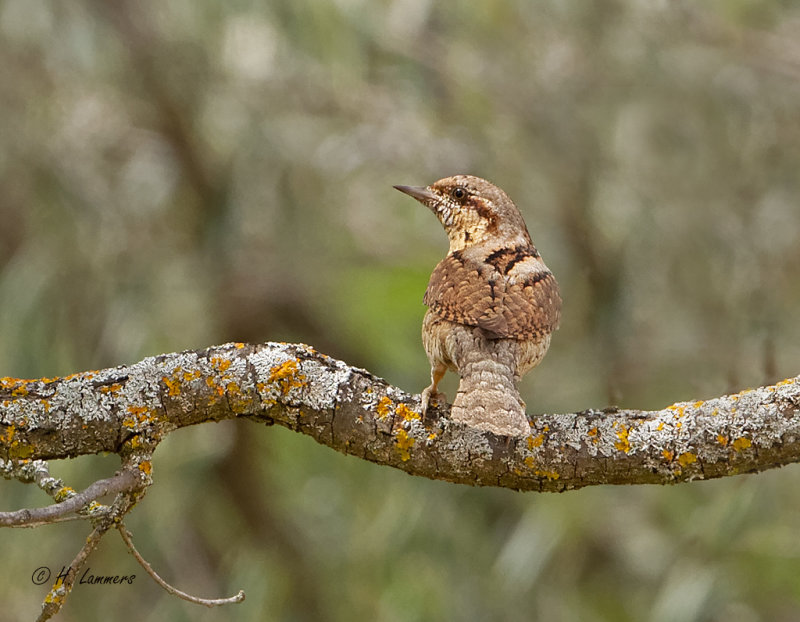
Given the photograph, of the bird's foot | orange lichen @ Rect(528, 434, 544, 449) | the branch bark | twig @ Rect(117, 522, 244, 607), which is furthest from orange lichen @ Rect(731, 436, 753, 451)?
twig @ Rect(117, 522, 244, 607)

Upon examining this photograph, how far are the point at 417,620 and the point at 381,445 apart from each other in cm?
281

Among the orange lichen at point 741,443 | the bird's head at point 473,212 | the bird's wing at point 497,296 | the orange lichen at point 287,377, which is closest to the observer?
the orange lichen at point 741,443

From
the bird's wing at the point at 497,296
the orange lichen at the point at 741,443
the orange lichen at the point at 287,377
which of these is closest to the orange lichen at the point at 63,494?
the orange lichen at the point at 287,377

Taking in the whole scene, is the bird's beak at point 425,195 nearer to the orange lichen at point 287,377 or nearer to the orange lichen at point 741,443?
the orange lichen at point 287,377

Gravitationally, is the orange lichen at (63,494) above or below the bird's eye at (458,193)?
below

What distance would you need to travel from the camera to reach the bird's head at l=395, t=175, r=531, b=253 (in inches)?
165

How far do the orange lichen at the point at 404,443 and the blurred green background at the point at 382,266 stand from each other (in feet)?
9.28

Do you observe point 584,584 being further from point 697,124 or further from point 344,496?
point 697,124

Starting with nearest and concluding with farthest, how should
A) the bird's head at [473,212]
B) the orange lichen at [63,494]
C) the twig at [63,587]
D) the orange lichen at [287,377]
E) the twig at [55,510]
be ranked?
the twig at [55,510] < the twig at [63,587] < the orange lichen at [63,494] < the orange lichen at [287,377] < the bird's head at [473,212]

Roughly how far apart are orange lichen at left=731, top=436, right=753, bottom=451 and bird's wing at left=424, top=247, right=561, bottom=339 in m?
0.82

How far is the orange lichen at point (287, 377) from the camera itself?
2.81 m

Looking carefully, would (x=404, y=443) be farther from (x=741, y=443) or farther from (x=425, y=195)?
(x=425, y=195)

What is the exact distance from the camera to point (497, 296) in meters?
3.44

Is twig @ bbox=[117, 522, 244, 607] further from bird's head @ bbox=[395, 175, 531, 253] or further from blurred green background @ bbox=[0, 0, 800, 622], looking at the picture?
blurred green background @ bbox=[0, 0, 800, 622]
